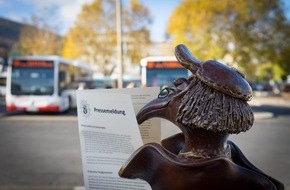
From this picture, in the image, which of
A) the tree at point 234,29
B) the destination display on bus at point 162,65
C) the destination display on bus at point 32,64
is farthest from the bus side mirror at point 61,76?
the tree at point 234,29

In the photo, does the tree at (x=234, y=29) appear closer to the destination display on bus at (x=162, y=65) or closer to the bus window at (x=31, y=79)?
the destination display on bus at (x=162, y=65)

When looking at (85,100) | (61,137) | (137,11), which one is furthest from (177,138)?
(137,11)

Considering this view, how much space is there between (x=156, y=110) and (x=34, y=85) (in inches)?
513

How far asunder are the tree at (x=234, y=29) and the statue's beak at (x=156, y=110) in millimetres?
21237

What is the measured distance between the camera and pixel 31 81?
13.5 metres

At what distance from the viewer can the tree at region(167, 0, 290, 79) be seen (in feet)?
72.4

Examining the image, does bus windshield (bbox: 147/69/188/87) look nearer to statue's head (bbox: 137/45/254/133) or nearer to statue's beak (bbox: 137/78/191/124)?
statue's beak (bbox: 137/78/191/124)

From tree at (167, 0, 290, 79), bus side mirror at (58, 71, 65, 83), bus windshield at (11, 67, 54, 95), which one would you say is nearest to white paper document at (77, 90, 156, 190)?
bus windshield at (11, 67, 54, 95)

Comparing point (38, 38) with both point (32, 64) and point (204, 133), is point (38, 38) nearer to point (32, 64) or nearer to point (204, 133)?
point (32, 64)

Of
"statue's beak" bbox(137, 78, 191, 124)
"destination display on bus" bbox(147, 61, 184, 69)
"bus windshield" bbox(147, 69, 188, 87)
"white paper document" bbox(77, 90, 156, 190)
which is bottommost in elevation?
"white paper document" bbox(77, 90, 156, 190)

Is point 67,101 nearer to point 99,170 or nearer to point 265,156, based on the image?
point 265,156

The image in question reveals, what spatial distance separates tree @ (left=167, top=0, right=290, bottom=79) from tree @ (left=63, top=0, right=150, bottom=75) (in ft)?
17.2

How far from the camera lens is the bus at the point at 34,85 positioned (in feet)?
43.7

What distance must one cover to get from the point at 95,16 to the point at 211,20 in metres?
10.2
